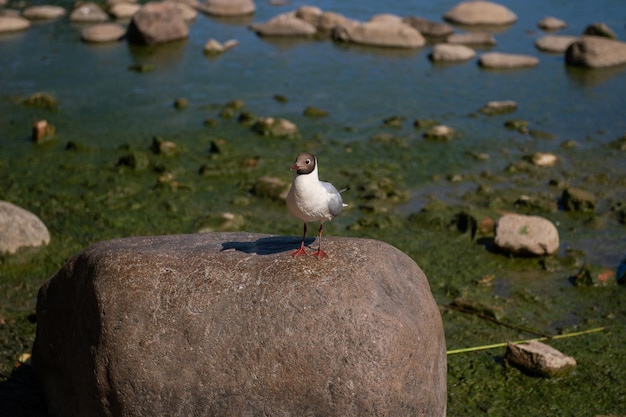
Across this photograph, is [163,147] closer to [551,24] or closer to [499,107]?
[499,107]

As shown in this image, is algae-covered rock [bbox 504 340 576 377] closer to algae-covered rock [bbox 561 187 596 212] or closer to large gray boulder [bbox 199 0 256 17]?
algae-covered rock [bbox 561 187 596 212]

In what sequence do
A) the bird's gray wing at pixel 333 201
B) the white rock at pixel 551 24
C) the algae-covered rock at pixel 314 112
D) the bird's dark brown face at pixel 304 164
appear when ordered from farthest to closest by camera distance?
the white rock at pixel 551 24 → the algae-covered rock at pixel 314 112 → the bird's gray wing at pixel 333 201 → the bird's dark brown face at pixel 304 164

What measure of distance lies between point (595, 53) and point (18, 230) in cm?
1492

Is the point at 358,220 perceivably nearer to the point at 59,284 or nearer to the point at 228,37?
the point at 59,284

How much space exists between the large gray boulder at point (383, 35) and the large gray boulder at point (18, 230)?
1310cm

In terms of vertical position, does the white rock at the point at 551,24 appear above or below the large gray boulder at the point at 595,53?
below

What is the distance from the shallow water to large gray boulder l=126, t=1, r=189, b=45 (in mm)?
393

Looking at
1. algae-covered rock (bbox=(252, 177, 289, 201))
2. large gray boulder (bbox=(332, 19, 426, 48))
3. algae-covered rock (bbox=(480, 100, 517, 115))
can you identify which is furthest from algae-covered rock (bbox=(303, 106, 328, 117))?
large gray boulder (bbox=(332, 19, 426, 48))

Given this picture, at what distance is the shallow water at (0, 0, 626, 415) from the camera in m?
10.8

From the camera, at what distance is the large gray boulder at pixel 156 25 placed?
72.9 ft

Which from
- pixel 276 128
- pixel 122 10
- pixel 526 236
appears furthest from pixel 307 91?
pixel 122 10

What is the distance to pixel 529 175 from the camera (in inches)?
578

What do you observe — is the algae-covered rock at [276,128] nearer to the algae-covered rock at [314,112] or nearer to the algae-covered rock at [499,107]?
the algae-covered rock at [314,112]

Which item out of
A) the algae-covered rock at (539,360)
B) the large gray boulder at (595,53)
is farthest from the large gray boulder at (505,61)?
the algae-covered rock at (539,360)
